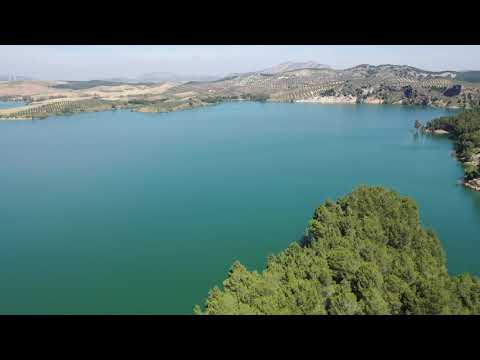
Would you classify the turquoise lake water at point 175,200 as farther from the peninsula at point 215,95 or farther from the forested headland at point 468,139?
the peninsula at point 215,95

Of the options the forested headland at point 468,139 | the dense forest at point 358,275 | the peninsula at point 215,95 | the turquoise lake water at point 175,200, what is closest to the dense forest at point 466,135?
the forested headland at point 468,139

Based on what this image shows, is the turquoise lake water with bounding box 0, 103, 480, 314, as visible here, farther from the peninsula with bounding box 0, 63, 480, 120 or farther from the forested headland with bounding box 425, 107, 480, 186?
the peninsula with bounding box 0, 63, 480, 120

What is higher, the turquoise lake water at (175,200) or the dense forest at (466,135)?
the dense forest at (466,135)
